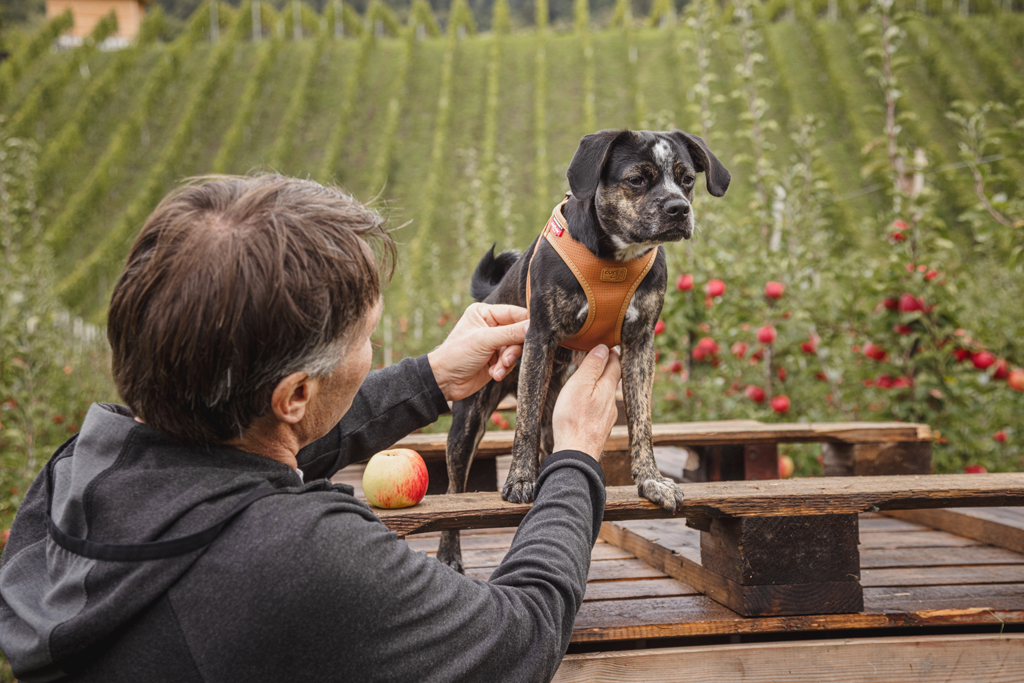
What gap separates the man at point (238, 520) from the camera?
3.10ft

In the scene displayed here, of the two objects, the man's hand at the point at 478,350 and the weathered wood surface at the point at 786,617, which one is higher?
the man's hand at the point at 478,350

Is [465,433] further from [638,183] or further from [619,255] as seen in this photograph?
[638,183]

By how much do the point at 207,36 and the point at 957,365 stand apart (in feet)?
152

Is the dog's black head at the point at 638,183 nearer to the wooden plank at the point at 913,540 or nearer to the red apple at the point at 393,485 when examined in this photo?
the red apple at the point at 393,485

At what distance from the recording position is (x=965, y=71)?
2984 centimetres

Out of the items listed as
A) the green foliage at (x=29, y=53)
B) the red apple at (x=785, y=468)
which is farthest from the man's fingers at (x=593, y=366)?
the green foliage at (x=29, y=53)

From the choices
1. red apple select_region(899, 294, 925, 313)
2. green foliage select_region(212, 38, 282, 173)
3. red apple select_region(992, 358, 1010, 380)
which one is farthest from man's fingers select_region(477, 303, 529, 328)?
green foliage select_region(212, 38, 282, 173)

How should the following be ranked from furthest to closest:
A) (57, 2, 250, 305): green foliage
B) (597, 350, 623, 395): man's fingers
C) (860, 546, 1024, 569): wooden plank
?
1. (57, 2, 250, 305): green foliage
2. (860, 546, 1024, 569): wooden plank
3. (597, 350, 623, 395): man's fingers

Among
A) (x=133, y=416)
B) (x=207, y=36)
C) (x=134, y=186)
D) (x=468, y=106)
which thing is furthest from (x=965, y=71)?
(x=207, y=36)

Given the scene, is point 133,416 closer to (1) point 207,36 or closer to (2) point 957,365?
(2) point 957,365

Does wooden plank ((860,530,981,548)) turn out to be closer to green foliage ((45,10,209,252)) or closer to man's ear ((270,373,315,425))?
man's ear ((270,373,315,425))

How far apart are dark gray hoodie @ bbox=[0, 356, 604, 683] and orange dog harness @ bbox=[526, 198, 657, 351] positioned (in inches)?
46.8

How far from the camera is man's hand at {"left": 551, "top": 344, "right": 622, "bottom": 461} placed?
163cm

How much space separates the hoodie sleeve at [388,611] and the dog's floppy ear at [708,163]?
1.47 meters
